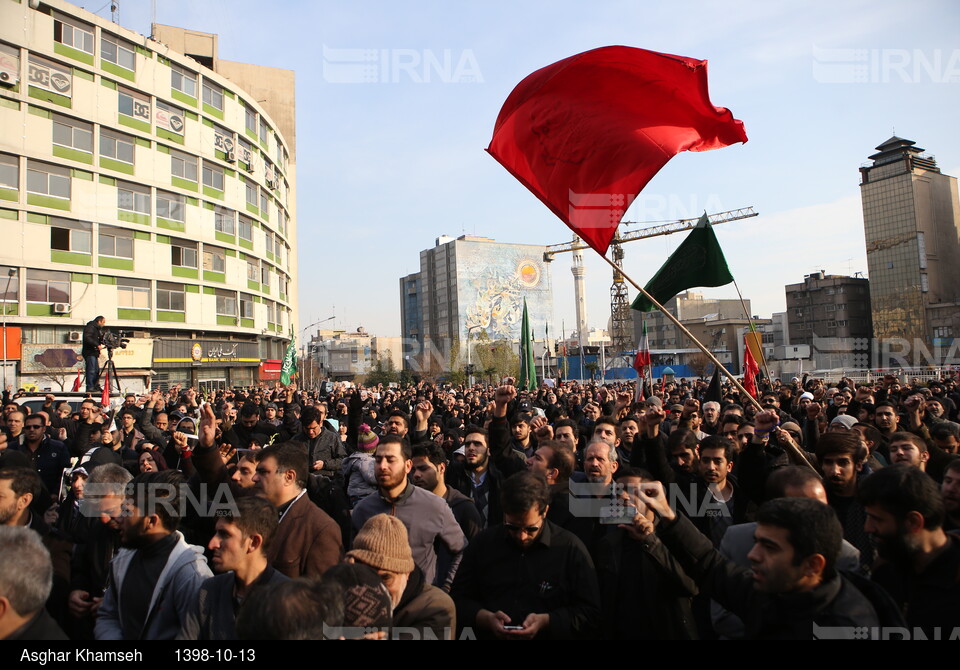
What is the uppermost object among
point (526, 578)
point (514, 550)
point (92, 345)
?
point (92, 345)

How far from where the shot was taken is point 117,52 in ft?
112

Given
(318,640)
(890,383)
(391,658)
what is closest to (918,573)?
(391,658)

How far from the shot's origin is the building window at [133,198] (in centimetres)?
3425

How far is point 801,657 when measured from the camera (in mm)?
2113

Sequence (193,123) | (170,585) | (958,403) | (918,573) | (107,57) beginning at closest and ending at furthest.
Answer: (918,573), (170,585), (958,403), (107,57), (193,123)

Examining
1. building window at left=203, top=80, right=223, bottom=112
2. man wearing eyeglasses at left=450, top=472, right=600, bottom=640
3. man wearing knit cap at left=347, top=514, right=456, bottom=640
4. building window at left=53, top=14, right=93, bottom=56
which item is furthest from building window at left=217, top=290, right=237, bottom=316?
man wearing knit cap at left=347, top=514, right=456, bottom=640

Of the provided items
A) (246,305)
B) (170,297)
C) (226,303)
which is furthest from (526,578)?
(246,305)

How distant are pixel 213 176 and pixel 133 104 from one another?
579 cm

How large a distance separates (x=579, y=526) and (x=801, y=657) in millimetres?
1948

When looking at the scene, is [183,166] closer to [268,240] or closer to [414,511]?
[268,240]

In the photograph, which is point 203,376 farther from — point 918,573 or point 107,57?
point 918,573

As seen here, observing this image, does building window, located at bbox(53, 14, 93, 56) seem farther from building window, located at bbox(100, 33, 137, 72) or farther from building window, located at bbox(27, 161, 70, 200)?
building window, located at bbox(27, 161, 70, 200)

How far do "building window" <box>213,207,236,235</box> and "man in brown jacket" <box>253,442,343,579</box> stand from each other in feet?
127

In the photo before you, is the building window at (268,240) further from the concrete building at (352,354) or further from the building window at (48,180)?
the concrete building at (352,354)
